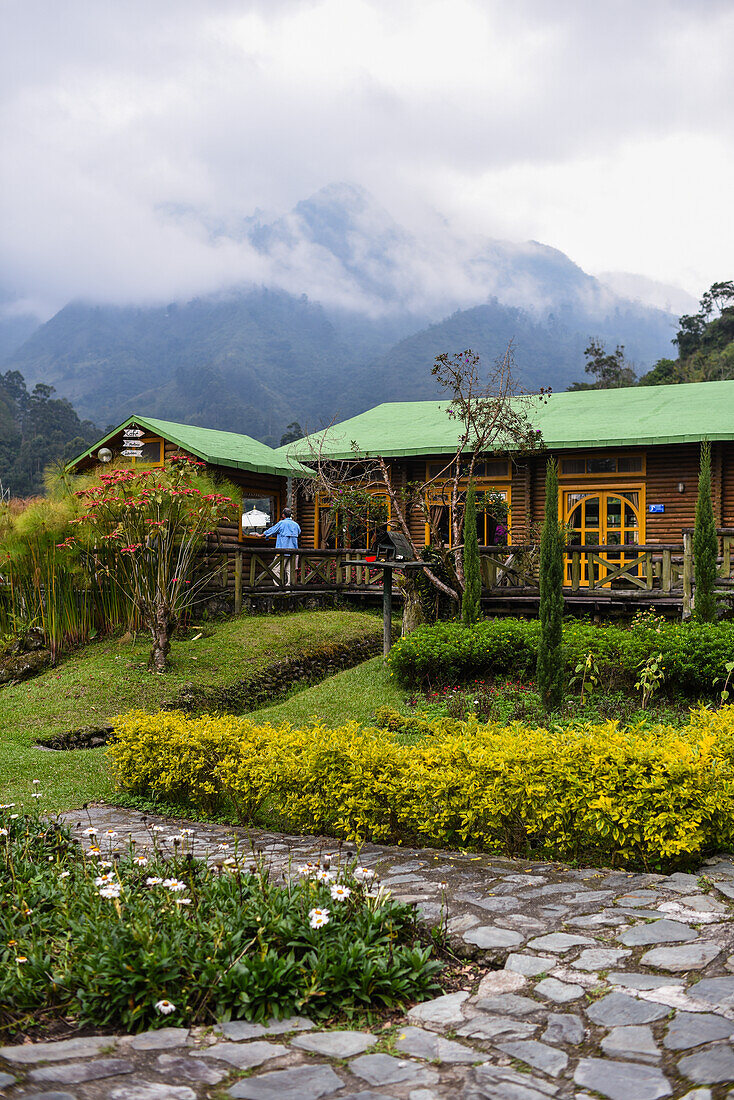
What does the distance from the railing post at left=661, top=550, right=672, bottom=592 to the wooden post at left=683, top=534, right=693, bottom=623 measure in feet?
2.59

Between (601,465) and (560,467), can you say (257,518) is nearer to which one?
(560,467)

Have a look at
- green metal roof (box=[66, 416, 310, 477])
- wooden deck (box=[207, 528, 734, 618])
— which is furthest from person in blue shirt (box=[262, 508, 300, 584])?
green metal roof (box=[66, 416, 310, 477])

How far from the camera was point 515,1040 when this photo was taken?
9.71ft

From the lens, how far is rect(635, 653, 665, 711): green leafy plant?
9149 millimetres

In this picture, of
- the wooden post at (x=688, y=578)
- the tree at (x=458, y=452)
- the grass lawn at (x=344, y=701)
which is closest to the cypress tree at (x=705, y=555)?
the wooden post at (x=688, y=578)

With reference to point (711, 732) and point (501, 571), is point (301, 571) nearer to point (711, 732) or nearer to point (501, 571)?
point (501, 571)

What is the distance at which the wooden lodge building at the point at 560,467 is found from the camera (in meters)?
17.2

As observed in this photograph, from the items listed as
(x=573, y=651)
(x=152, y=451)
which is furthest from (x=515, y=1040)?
(x=152, y=451)

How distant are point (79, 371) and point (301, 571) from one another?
140m

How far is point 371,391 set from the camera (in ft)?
431

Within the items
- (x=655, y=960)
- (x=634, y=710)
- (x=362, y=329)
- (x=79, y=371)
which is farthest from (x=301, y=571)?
(x=362, y=329)

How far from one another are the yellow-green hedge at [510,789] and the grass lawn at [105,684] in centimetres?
237

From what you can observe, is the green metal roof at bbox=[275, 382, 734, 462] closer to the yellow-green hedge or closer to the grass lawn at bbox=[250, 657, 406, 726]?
the grass lawn at bbox=[250, 657, 406, 726]

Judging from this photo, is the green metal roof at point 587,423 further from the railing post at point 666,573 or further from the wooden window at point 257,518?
the railing post at point 666,573
